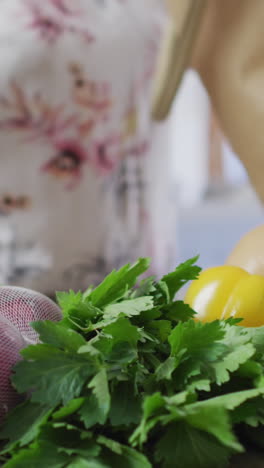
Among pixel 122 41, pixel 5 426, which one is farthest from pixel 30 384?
pixel 122 41

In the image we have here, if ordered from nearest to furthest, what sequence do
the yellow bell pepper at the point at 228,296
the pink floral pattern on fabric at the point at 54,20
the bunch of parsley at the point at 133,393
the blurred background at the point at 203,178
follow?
the bunch of parsley at the point at 133,393
the yellow bell pepper at the point at 228,296
the pink floral pattern on fabric at the point at 54,20
the blurred background at the point at 203,178

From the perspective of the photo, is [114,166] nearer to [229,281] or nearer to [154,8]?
[154,8]

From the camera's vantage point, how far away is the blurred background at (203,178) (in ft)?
10.7

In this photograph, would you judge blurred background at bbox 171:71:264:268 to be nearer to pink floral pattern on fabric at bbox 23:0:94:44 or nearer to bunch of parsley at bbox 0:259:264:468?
pink floral pattern on fabric at bbox 23:0:94:44

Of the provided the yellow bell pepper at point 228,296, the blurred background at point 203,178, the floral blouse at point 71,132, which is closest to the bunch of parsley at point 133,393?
the yellow bell pepper at point 228,296

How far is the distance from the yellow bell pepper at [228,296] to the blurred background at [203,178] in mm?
2374

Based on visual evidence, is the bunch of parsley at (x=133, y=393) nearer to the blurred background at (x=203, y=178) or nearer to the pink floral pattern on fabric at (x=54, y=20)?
the pink floral pattern on fabric at (x=54, y=20)

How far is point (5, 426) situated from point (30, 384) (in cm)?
3

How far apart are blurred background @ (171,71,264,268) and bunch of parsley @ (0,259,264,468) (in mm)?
2554

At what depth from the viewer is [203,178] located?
3.89 metres

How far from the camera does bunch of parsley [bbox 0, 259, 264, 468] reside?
32 centimetres

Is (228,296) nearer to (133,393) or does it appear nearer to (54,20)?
(133,393)

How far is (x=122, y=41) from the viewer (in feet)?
3.55

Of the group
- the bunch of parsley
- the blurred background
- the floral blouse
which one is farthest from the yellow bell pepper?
the blurred background
